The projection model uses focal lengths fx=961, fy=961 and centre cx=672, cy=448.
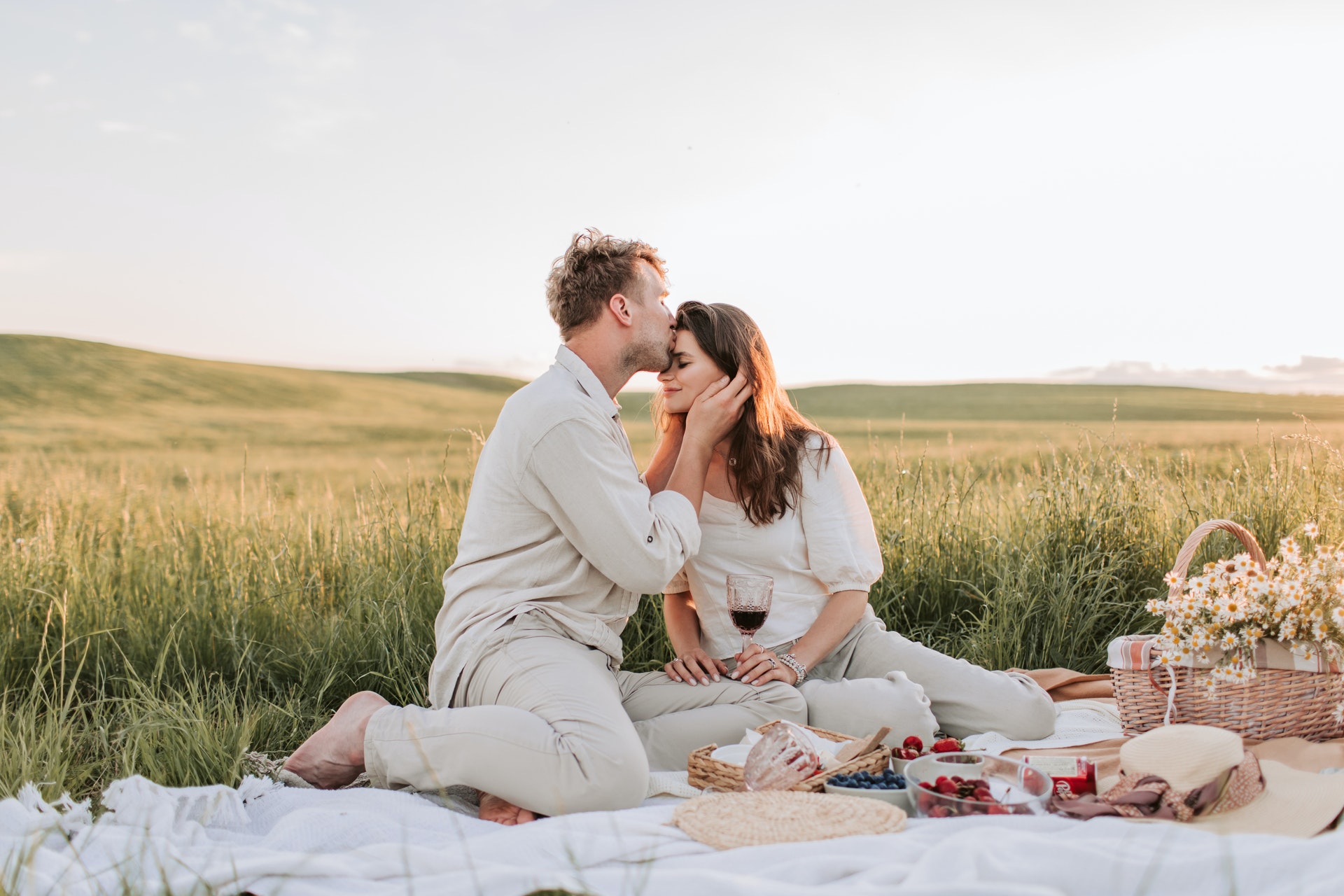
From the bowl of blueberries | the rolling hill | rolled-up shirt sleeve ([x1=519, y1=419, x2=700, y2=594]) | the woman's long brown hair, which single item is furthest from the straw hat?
the rolling hill

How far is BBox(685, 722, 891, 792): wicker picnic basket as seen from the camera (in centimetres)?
270

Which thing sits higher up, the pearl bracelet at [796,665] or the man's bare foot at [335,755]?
the pearl bracelet at [796,665]

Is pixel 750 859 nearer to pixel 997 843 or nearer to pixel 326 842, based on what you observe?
pixel 997 843

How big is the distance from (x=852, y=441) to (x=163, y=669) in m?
25.6

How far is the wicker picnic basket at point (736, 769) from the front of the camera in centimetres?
→ 270

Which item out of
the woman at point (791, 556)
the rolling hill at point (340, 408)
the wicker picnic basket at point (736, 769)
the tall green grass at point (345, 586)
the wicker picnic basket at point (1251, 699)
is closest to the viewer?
the wicker picnic basket at point (736, 769)

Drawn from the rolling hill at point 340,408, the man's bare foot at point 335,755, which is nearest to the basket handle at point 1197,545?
the man's bare foot at point 335,755

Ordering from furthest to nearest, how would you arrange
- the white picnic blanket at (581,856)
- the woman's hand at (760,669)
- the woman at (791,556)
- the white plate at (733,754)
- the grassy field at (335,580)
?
the grassy field at (335,580) < the woman at (791,556) < the woman's hand at (760,669) < the white plate at (733,754) < the white picnic blanket at (581,856)

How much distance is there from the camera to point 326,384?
3847cm

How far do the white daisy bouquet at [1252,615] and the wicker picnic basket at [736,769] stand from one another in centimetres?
105

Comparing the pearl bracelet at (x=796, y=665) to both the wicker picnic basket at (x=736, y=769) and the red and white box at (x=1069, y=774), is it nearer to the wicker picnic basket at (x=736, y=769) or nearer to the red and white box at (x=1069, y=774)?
the wicker picnic basket at (x=736, y=769)

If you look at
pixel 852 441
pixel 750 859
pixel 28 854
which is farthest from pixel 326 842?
pixel 852 441

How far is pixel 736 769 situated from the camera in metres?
2.76

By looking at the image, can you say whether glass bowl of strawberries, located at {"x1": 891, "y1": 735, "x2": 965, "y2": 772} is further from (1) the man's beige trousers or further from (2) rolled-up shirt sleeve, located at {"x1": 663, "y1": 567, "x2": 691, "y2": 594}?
(2) rolled-up shirt sleeve, located at {"x1": 663, "y1": 567, "x2": 691, "y2": 594}
